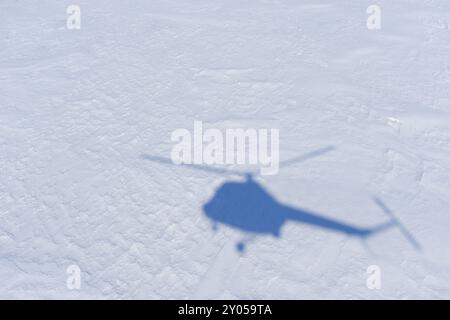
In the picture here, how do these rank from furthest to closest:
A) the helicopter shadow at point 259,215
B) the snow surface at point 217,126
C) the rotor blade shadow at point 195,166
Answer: the rotor blade shadow at point 195,166, the helicopter shadow at point 259,215, the snow surface at point 217,126

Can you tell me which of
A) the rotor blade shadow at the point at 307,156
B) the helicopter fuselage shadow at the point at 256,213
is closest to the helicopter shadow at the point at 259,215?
the helicopter fuselage shadow at the point at 256,213

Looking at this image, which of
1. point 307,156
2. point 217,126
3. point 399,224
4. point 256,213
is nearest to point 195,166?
point 217,126

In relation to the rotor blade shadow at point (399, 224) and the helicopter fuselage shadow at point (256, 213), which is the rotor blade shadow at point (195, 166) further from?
the rotor blade shadow at point (399, 224)

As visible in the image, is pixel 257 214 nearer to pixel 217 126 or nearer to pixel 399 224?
pixel 399 224

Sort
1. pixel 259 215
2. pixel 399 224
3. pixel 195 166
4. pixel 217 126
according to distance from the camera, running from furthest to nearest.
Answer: pixel 217 126
pixel 195 166
pixel 259 215
pixel 399 224

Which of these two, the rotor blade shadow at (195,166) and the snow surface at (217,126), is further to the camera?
the rotor blade shadow at (195,166)

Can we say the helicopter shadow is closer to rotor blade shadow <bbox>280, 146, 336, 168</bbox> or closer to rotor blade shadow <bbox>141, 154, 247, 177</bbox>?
rotor blade shadow <bbox>141, 154, 247, 177</bbox>

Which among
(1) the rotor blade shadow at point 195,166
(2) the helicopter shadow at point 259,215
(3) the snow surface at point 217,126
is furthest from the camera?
(1) the rotor blade shadow at point 195,166
